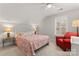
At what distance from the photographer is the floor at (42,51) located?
186 centimetres

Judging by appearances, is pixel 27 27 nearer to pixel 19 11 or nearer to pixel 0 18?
pixel 19 11

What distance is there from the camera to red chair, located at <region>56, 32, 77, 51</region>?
1864 millimetres

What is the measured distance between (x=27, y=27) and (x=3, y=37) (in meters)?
0.45

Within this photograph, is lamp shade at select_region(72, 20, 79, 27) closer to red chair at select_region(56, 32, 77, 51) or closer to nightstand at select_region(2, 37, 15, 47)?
red chair at select_region(56, 32, 77, 51)

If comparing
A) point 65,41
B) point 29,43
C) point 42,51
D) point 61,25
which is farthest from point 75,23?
point 29,43

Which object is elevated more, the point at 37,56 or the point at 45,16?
the point at 45,16

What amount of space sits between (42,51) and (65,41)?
44 cm

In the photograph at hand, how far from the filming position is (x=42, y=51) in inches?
73.9

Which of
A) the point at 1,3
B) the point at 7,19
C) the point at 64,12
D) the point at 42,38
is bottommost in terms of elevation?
the point at 42,38

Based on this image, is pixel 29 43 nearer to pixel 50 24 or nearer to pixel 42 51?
pixel 42 51

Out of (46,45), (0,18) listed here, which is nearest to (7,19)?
(0,18)

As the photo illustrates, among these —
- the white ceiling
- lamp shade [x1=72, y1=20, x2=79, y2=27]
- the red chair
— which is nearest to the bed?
the red chair

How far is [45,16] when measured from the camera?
1918 millimetres

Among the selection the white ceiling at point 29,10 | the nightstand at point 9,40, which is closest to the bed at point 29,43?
the nightstand at point 9,40
